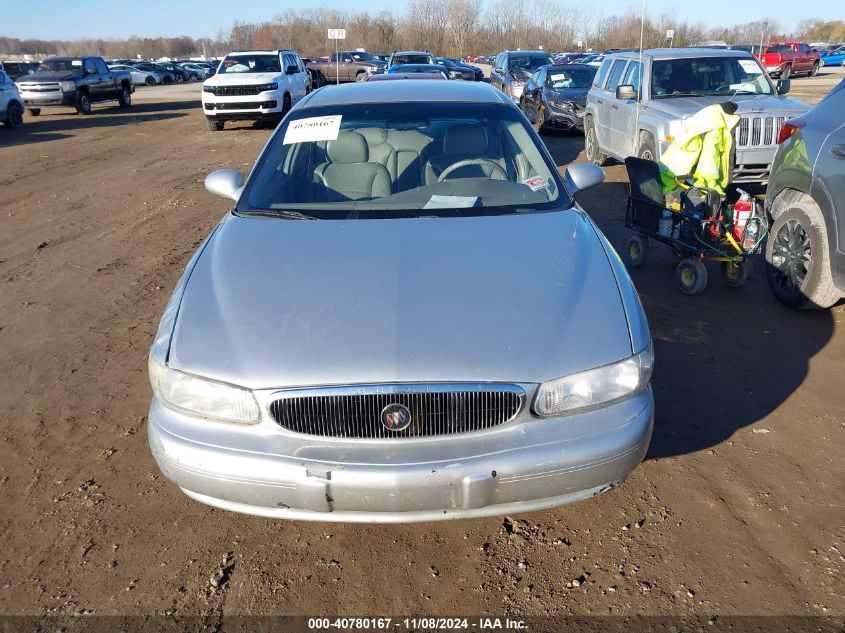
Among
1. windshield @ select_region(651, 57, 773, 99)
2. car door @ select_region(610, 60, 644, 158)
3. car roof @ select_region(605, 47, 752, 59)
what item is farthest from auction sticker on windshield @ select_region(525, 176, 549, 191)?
car roof @ select_region(605, 47, 752, 59)

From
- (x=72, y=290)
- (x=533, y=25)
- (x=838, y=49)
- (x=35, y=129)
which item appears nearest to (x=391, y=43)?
(x=533, y=25)

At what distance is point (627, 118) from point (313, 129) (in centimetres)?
677

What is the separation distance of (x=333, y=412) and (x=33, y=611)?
1.36 m

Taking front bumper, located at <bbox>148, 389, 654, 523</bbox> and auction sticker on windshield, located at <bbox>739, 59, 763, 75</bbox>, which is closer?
front bumper, located at <bbox>148, 389, 654, 523</bbox>

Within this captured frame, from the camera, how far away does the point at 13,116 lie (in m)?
19.1

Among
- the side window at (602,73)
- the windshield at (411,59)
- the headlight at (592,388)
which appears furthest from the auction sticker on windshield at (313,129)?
the windshield at (411,59)

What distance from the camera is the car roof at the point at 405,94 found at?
4293 mm

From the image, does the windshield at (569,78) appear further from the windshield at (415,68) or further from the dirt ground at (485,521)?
the dirt ground at (485,521)

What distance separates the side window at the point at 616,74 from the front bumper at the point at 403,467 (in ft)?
30.3

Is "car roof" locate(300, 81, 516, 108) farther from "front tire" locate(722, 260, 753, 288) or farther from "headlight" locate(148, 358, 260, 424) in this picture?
"front tire" locate(722, 260, 753, 288)

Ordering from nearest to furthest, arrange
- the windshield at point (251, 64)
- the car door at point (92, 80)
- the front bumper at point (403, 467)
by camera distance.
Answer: the front bumper at point (403, 467) → the windshield at point (251, 64) → the car door at point (92, 80)

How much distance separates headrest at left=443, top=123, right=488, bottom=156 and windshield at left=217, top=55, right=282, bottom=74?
15.3 m

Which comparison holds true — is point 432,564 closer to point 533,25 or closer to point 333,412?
point 333,412

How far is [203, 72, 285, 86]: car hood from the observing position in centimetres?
1683
